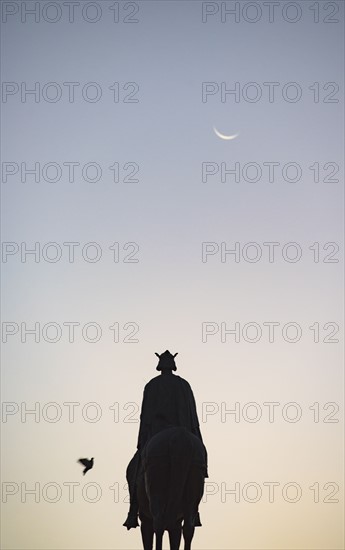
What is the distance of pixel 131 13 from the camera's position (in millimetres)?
15203

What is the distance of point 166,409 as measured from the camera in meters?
10.5

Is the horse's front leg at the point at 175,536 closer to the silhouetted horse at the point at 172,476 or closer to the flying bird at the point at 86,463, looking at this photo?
the silhouetted horse at the point at 172,476

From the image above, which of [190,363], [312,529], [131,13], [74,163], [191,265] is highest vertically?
[131,13]

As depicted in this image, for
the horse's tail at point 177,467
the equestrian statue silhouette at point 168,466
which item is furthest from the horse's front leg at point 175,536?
the horse's tail at point 177,467

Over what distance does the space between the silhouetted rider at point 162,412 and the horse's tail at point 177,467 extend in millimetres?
496

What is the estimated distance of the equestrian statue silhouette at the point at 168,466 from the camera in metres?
9.88

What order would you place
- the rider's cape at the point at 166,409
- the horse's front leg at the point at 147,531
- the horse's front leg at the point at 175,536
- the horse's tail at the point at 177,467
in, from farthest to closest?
the horse's front leg at the point at 147,531 < the rider's cape at the point at 166,409 < the horse's front leg at the point at 175,536 < the horse's tail at the point at 177,467

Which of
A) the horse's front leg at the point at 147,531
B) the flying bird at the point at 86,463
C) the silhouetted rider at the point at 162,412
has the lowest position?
the horse's front leg at the point at 147,531

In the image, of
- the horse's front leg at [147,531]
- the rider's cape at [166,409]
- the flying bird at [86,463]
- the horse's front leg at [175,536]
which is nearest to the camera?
the horse's front leg at [175,536]

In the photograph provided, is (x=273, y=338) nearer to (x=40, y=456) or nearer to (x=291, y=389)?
(x=291, y=389)

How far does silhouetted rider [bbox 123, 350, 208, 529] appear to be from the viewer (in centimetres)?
1045

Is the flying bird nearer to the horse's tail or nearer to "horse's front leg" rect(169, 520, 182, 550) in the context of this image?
"horse's front leg" rect(169, 520, 182, 550)

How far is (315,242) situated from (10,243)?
3708mm

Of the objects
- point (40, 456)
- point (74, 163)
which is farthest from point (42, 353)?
point (74, 163)
